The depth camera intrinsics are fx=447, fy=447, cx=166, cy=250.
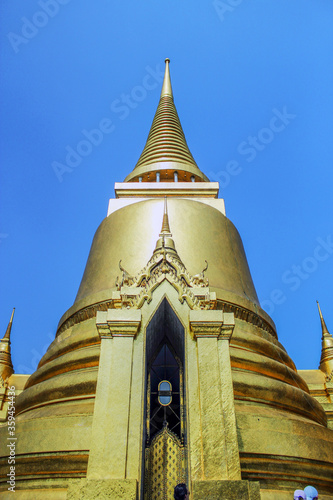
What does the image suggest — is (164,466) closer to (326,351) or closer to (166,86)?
(326,351)

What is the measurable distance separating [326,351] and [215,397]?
9559mm

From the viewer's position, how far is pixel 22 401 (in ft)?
25.8

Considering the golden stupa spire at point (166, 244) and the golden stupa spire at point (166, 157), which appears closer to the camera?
the golden stupa spire at point (166, 244)

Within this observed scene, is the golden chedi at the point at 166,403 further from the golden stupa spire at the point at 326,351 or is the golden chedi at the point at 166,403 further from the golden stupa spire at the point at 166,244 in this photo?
the golden stupa spire at the point at 326,351

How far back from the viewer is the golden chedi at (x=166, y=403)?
466cm

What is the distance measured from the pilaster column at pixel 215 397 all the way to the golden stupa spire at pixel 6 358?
8956 millimetres

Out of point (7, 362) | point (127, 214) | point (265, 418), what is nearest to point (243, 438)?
point (265, 418)

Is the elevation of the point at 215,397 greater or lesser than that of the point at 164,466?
greater

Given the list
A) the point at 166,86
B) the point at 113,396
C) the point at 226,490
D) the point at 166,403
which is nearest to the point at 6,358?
the point at 166,403

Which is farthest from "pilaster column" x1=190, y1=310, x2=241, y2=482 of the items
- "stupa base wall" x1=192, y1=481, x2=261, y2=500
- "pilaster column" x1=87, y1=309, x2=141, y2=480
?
"pilaster column" x1=87, y1=309, x2=141, y2=480

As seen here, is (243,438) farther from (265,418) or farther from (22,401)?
(22,401)

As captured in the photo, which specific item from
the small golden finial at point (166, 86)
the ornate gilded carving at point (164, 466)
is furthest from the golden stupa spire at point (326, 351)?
the small golden finial at point (166, 86)

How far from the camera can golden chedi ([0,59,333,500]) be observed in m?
4.66

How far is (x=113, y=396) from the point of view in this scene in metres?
4.96
